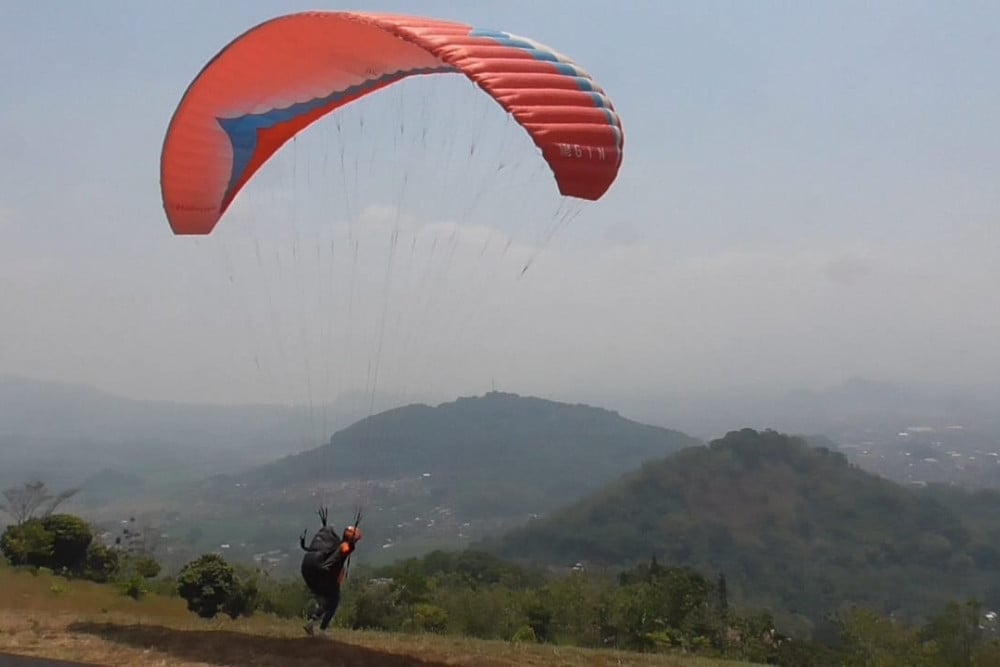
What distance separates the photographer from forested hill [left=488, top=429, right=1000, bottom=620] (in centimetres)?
11081

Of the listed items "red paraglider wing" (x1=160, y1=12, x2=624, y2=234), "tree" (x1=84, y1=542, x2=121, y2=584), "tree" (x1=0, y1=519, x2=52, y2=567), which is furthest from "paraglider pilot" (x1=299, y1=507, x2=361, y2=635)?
"tree" (x1=84, y1=542, x2=121, y2=584)

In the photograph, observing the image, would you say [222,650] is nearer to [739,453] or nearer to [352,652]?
[352,652]

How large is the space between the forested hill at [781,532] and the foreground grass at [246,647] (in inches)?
3916

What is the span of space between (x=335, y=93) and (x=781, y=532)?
143 meters

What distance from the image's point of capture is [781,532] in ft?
452

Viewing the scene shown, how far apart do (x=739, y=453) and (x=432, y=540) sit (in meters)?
66.9

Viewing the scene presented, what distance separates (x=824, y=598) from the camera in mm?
103938

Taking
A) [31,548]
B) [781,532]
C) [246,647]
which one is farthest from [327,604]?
[781,532]

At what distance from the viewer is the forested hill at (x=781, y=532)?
364 ft

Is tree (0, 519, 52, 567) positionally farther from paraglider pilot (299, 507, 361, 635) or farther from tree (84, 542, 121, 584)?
paraglider pilot (299, 507, 361, 635)

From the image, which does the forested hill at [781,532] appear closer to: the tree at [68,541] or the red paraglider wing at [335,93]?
the tree at [68,541]

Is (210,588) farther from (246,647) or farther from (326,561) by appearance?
(326,561)

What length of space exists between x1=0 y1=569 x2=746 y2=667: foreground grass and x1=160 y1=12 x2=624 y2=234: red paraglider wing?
5367 mm

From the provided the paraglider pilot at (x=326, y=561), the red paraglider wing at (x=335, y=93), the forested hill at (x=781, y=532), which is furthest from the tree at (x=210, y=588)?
the forested hill at (x=781, y=532)
